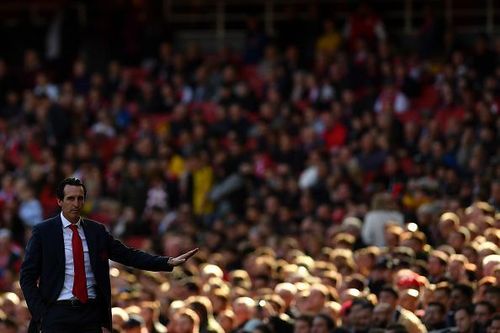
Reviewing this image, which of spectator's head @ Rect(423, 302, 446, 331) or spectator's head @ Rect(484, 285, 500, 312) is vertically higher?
spectator's head @ Rect(484, 285, 500, 312)

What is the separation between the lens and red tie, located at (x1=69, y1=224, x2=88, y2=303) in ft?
30.3

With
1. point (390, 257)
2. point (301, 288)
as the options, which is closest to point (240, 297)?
point (301, 288)

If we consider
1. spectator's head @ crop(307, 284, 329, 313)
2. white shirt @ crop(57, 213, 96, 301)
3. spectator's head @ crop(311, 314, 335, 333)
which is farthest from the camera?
spectator's head @ crop(307, 284, 329, 313)

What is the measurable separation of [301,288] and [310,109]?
8.18 m

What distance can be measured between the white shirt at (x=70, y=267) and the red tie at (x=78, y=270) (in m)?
0.02

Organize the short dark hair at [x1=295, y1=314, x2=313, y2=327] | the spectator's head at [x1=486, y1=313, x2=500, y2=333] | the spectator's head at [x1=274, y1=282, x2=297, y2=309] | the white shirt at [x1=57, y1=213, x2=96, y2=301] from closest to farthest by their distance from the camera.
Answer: the white shirt at [x1=57, y1=213, x2=96, y2=301], the spectator's head at [x1=486, y1=313, x2=500, y2=333], the short dark hair at [x1=295, y1=314, x2=313, y2=327], the spectator's head at [x1=274, y1=282, x2=297, y2=309]

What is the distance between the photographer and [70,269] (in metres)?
9.27

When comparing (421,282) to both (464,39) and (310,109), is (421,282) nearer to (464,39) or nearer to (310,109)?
(310,109)

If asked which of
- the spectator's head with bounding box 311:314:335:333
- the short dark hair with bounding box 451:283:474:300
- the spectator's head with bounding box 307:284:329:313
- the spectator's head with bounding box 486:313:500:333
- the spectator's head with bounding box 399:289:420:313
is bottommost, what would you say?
the spectator's head with bounding box 307:284:329:313

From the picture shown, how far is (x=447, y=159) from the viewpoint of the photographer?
18.3 metres

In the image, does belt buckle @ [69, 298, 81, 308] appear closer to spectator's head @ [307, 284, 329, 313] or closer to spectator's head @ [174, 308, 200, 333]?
spectator's head @ [174, 308, 200, 333]

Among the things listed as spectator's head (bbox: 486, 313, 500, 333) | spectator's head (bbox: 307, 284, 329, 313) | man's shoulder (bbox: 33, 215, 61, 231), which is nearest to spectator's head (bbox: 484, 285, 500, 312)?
spectator's head (bbox: 486, 313, 500, 333)

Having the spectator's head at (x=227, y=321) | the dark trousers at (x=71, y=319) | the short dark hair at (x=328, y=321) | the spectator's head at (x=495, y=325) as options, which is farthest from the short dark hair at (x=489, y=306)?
the dark trousers at (x=71, y=319)

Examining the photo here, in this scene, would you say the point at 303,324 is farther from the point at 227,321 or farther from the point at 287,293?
the point at 287,293
